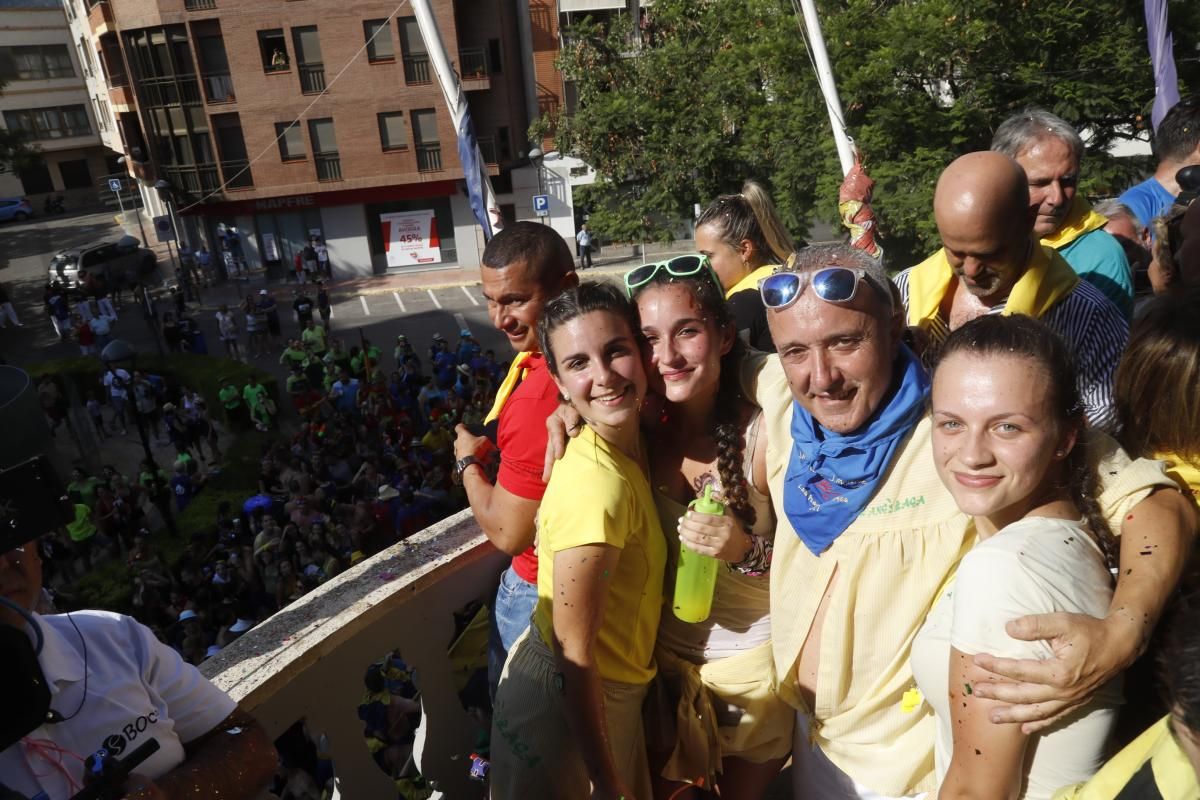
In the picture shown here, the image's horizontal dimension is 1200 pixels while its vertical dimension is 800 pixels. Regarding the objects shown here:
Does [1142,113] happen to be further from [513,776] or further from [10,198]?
[10,198]

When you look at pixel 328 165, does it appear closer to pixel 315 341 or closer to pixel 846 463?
pixel 315 341

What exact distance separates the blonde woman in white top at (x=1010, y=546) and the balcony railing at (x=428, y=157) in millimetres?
28437

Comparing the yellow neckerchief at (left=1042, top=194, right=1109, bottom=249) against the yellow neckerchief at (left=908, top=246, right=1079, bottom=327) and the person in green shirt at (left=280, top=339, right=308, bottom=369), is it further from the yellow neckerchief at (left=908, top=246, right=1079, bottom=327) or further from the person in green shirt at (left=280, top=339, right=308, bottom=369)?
the person in green shirt at (left=280, top=339, right=308, bottom=369)

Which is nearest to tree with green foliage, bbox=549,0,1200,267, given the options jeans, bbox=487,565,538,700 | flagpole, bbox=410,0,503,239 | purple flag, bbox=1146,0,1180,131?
purple flag, bbox=1146,0,1180,131

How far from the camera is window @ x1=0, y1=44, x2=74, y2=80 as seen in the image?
143 ft

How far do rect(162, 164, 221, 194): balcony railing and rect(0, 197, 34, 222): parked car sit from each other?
19.9m

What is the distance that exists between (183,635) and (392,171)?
2247 centimetres

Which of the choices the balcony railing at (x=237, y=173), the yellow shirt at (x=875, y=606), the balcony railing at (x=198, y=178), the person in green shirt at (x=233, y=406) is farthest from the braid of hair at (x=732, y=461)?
the balcony railing at (x=198, y=178)

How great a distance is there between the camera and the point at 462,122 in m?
7.22

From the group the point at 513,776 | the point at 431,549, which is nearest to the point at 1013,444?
the point at 513,776

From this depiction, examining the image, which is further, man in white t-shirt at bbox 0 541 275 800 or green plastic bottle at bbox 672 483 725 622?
green plastic bottle at bbox 672 483 725 622

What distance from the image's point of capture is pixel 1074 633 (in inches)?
59.3

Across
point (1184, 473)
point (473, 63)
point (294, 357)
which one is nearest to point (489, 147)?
point (473, 63)

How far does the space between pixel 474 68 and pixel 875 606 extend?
28939mm
